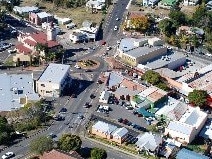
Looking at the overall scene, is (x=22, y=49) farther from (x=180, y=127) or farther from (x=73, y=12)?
(x=180, y=127)

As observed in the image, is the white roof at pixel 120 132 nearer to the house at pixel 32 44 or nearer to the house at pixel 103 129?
the house at pixel 103 129

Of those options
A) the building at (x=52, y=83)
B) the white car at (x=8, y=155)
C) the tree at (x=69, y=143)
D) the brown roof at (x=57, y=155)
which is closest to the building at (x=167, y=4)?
the building at (x=52, y=83)

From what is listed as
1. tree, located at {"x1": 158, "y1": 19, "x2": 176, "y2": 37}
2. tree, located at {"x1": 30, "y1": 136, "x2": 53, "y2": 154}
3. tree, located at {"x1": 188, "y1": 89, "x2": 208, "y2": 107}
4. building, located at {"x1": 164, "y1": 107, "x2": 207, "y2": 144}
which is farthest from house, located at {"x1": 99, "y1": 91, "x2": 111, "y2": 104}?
tree, located at {"x1": 158, "y1": 19, "x2": 176, "y2": 37}

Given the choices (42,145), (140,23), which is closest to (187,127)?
(42,145)

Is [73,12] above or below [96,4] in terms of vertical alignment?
below

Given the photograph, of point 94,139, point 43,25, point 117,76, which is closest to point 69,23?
point 43,25

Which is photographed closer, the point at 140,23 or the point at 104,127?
the point at 104,127
